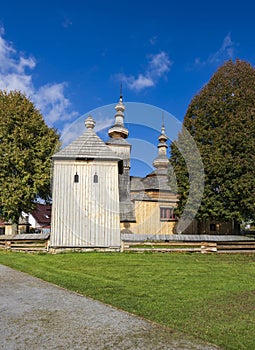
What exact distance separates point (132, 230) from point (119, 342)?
23.4m

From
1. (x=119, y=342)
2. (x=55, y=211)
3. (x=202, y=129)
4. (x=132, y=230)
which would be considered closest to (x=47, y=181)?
(x=55, y=211)

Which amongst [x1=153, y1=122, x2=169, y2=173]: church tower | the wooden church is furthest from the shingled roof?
[x1=153, y1=122, x2=169, y2=173]: church tower

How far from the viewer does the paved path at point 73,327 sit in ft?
13.2

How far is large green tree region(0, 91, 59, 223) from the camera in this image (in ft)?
76.8

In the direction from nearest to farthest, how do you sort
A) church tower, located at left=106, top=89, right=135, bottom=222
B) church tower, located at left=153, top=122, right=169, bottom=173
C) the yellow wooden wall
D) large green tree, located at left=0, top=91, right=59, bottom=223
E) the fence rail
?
the fence rail, large green tree, located at left=0, top=91, right=59, bottom=223, church tower, located at left=106, top=89, right=135, bottom=222, the yellow wooden wall, church tower, located at left=153, top=122, right=169, bottom=173

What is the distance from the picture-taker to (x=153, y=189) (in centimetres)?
3017

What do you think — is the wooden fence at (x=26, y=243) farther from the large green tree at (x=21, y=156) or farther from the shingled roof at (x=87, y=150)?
the shingled roof at (x=87, y=150)

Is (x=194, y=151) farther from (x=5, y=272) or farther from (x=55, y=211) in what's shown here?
(x=5, y=272)

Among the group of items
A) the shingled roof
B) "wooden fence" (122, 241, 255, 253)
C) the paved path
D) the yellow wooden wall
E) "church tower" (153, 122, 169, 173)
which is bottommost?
"wooden fence" (122, 241, 255, 253)

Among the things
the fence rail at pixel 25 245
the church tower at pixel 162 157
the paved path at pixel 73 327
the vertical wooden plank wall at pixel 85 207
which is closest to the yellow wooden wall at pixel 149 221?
the church tower at pixel 162 157

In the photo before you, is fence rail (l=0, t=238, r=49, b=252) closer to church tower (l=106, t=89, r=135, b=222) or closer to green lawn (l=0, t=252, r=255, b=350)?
green lawn (l=0, t=252, r=255, b=350)

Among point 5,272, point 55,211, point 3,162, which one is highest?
point 3,162

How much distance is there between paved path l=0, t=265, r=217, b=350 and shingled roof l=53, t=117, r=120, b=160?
1264 cm

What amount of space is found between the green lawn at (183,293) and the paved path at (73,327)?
1.37ft
